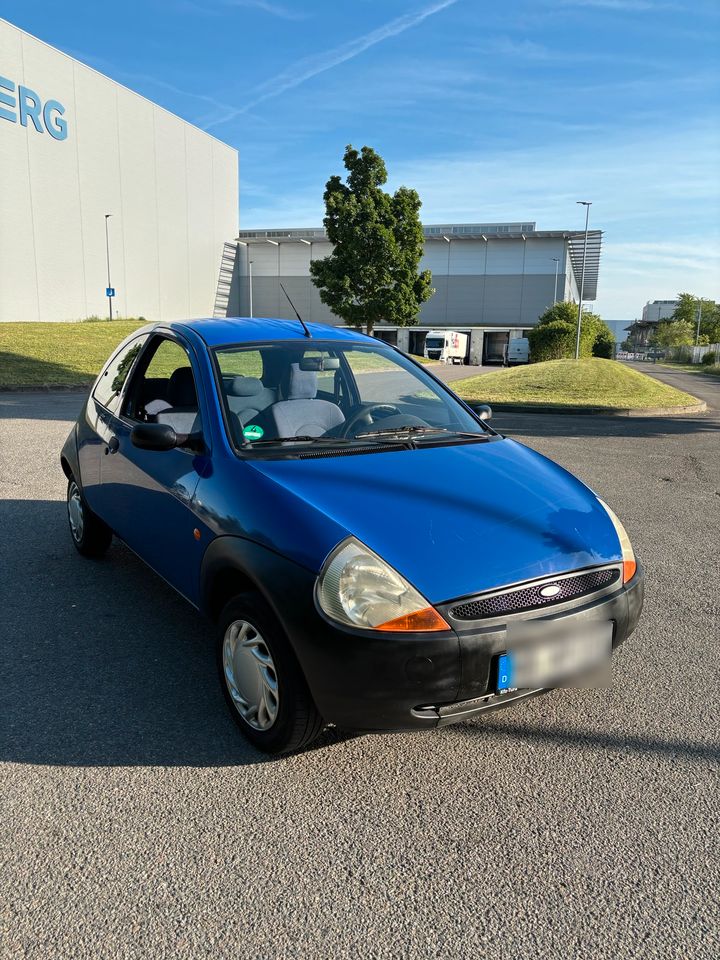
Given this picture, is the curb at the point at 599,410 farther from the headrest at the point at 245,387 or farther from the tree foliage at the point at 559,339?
the tree foliage at the point at 559,339

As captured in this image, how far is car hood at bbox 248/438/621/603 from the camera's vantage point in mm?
2459

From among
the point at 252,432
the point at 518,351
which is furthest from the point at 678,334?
the point at 252,432

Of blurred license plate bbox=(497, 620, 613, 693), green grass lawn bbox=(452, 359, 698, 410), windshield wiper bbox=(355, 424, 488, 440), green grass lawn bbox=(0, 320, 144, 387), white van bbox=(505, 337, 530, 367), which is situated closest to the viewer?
blurred license plate bbox=(497, 620, 613, 693)

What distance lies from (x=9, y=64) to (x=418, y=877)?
44.6m

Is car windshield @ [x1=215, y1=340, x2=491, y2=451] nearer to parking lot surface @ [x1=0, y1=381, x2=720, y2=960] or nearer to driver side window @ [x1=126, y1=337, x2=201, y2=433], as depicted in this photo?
driver side window @ [x1=126, y1=337, x2=201, y2=433]

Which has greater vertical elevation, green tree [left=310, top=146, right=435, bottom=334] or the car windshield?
green tree [left=310, top=146, right=435, bottom=334]

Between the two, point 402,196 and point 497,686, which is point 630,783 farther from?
point 402,196

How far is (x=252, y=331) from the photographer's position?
157 inches

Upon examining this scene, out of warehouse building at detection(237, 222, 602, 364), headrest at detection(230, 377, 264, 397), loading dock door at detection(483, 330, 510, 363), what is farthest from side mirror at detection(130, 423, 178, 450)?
warehouse building at detection(237, 222, 602, 364)

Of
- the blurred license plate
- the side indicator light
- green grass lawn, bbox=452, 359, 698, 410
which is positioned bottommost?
green grass lawn, bbox=452, 359, 698, 410

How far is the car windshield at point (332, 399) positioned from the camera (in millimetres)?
3377

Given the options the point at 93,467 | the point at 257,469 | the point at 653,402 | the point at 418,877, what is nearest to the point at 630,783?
the point at 418,877

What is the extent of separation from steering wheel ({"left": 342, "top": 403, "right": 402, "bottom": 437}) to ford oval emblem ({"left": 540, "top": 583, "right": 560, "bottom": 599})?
1.33 meters

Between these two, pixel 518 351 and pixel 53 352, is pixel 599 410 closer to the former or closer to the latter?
pixel 53 352
